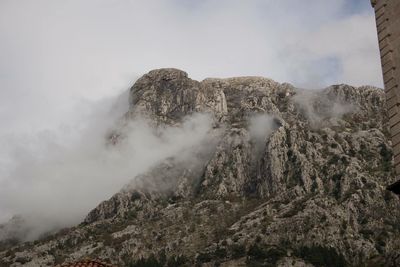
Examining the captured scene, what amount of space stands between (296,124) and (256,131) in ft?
36.5

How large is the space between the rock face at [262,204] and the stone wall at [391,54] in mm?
96460

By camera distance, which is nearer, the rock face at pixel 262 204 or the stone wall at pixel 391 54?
the stone wall at pixel 391 54

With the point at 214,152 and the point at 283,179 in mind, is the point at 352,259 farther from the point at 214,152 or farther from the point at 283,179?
the point at 214,152

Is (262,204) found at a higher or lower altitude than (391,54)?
higher

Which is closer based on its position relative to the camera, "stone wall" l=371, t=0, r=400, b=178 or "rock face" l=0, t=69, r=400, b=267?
"stone wall" l=371, t=0, r=400, b=178

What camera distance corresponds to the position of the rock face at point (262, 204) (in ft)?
425

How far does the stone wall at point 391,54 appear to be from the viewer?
18953 millimetres

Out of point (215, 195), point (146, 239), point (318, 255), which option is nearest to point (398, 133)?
point (318, 255)

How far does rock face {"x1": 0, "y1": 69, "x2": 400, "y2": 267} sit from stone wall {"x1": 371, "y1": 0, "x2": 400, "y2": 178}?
9646 cm

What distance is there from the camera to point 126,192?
165 meters

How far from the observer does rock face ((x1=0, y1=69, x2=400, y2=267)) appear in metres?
130

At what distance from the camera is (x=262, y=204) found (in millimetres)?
149875

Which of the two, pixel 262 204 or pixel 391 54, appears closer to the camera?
pixel 391 54

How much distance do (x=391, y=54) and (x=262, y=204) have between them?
131304 mm
